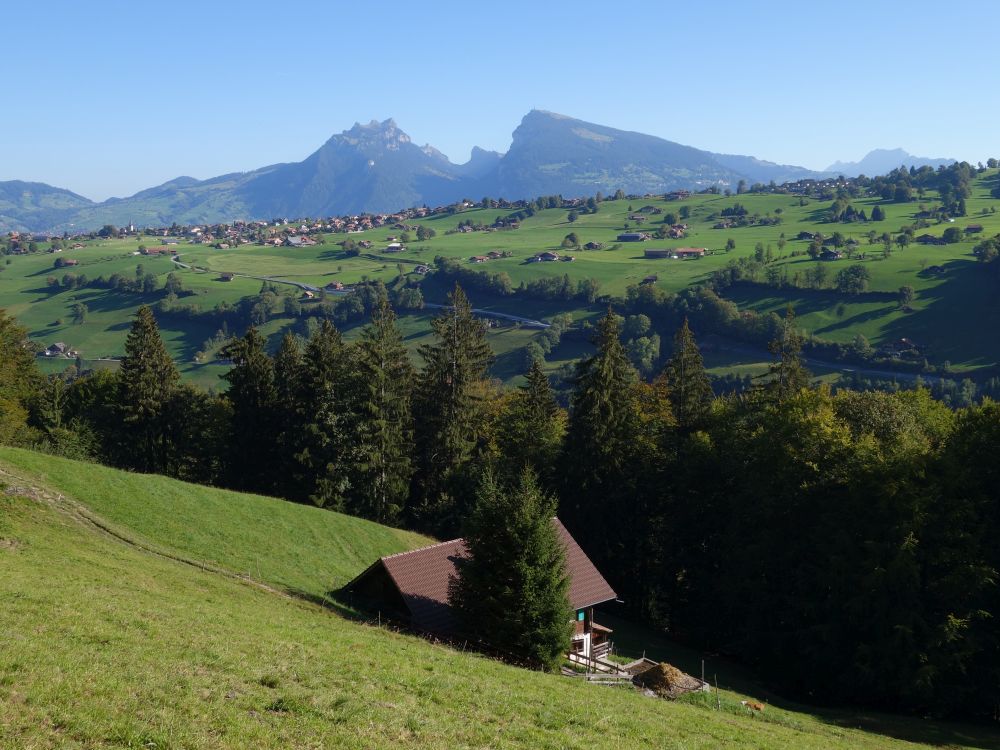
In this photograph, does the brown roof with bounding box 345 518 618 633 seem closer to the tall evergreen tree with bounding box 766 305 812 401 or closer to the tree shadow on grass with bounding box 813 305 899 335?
the tall evergreen tree with bounding box 766 305 812 401

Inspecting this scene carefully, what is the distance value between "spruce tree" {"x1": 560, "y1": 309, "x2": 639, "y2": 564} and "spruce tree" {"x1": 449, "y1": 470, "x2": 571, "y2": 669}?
23704 millimetres

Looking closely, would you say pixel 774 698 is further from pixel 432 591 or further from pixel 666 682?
pixel 432 591

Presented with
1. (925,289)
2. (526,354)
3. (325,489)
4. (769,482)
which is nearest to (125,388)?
(325,489)

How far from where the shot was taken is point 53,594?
73.5 ft

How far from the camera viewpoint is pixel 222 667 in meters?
18.3

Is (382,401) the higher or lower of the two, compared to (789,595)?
higher

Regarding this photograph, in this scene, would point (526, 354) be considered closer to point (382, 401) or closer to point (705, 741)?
point (382, 401)

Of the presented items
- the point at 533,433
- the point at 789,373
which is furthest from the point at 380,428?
the point at 789,373

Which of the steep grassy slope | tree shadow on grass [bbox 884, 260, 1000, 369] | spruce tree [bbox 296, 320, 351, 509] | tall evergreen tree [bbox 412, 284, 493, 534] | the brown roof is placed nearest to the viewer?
the brown roof

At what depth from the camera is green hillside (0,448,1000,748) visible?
1477 cm

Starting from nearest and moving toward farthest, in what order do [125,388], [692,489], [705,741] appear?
[705,741], [692,489], [125,388]

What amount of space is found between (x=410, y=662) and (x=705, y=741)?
833 cm

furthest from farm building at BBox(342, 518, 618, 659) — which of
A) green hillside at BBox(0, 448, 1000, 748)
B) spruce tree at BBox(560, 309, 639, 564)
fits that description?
spruce tree at BBox(560, 309, 639, 564)

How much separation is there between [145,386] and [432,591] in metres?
38.5
